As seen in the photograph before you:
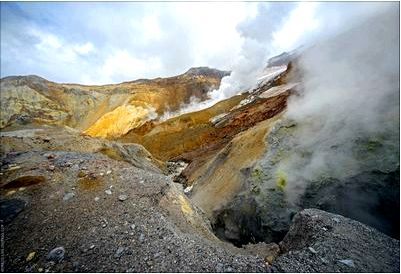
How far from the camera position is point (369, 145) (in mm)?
8312

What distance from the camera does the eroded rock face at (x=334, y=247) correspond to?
5.46 metres

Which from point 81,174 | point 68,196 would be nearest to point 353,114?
point 81,174

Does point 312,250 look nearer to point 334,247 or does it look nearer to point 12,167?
point 334,247

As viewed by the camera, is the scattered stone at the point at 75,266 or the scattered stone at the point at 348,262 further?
the scattered stone at the point at 348,262

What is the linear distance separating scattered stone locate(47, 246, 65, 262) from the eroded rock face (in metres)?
3.85

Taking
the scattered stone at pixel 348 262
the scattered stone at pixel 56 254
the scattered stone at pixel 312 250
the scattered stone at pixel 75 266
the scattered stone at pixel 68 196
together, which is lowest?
the scattered stone at pixel 348 262

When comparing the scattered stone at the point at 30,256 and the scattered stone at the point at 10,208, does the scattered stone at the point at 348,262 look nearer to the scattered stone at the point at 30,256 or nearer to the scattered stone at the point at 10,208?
the scattered stone at the point at 30,256

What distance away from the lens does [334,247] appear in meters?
5.92

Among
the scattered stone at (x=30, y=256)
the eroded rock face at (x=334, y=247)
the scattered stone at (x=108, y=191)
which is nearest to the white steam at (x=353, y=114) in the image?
the eroded rock face at (x=334, y=247)

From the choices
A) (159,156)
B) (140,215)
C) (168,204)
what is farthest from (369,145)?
(159,156)

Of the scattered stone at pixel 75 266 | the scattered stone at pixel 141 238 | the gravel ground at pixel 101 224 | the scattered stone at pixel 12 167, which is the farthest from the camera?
the scattered stone at pixel 12 167

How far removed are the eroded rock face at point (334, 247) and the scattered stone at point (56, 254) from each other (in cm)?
385

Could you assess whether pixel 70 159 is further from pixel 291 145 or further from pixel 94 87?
pixel 94 87

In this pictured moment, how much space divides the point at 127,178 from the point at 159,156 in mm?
36485
